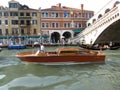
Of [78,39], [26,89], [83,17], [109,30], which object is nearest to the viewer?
[26,89]

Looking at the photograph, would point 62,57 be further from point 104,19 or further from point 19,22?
point 19,22

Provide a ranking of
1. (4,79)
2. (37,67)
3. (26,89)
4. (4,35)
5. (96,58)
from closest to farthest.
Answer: (26,89)
(4,79)
(37,67)
(96,58)
(4,35)

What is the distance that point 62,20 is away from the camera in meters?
52.7

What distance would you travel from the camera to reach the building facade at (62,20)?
2045 inches

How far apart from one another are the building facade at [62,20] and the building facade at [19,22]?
1689 millimetres

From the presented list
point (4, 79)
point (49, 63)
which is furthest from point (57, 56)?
point (4, 79)

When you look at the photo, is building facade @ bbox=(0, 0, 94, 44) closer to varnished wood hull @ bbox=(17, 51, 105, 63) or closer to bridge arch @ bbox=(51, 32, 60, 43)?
bridge arch @ bbox=(51, 32, 60, 43)

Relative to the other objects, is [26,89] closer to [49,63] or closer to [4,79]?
[4,79]

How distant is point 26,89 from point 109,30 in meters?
26.1

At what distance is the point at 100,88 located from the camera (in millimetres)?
9242

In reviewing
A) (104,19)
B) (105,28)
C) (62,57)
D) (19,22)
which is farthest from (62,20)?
(62,57)

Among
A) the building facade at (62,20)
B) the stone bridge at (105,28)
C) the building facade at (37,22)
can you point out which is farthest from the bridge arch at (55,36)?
the stone bridge at (105,28)

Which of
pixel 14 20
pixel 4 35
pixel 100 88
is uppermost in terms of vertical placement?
pixel 14 20

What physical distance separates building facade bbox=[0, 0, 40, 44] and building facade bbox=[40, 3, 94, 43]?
5.54ft
